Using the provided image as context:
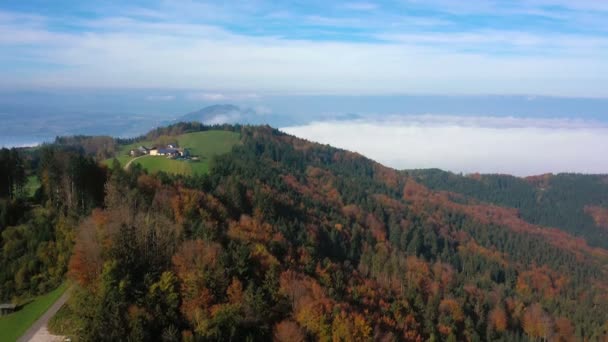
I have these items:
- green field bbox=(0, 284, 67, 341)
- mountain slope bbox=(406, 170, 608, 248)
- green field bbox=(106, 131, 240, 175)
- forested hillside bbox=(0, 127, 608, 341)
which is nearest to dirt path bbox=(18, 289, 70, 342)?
green field bbox=(0, 284, 67, 341)

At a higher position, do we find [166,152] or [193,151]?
[193,151]

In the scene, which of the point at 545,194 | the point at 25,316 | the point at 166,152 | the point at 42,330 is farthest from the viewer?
the point at 545,194

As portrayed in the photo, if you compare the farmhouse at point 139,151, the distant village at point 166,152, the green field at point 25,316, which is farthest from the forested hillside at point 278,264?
the farmhouse at point 139,151

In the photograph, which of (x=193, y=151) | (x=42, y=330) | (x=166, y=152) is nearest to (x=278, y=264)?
(x=42, y=330)

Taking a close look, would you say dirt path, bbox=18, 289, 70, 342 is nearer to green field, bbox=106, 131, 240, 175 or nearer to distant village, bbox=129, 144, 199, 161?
green field, bbox=106, 131, 240, 175

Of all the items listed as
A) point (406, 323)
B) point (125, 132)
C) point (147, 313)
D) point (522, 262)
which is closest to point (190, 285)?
point (147, 313)

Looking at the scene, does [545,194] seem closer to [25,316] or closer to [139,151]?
[139,151]
